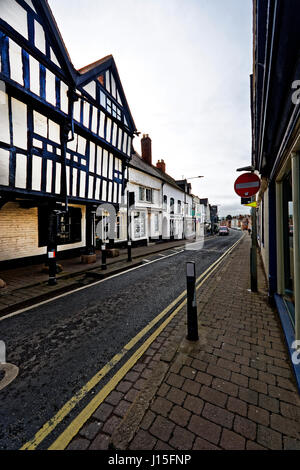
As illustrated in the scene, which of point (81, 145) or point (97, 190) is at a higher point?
point (81, 145)

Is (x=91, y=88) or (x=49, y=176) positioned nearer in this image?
(x=49, y=176)

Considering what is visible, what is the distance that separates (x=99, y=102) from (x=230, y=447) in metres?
12.4

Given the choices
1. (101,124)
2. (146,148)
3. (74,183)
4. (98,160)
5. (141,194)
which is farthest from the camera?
(146,148)

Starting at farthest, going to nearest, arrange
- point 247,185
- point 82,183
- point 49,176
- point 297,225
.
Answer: point 82,183
point 49,176
point 247,185
point 297,225

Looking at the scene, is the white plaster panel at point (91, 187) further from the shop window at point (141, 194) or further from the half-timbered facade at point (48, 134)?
the shop window at point (141, 194)

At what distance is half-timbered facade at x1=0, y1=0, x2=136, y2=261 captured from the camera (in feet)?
18.7

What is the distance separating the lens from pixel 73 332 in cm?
354

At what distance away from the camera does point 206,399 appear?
2053mm

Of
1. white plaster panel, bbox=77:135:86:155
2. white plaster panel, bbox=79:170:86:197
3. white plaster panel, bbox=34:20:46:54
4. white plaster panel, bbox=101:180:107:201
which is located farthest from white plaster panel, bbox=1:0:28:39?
white plaster panel, bbox=101:180:107:201

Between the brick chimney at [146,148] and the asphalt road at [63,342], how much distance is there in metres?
17.7

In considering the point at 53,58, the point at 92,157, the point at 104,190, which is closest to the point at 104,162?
the point at 92,157

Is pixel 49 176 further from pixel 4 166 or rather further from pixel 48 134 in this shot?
pixel 4 166

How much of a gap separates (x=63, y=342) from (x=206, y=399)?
2433mm

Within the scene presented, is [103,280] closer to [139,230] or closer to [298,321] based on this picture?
[298,321]
